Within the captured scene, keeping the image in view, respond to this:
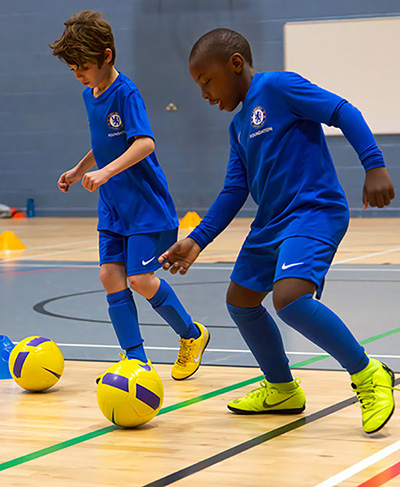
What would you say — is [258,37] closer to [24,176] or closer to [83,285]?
[24,176]

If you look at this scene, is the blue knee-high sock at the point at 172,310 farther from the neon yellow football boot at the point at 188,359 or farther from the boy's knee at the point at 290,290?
the boy's knee at the point at 290,290

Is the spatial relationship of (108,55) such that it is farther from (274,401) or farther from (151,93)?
(151,93)

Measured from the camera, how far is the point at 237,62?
297 cm

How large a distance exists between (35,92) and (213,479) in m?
12.6

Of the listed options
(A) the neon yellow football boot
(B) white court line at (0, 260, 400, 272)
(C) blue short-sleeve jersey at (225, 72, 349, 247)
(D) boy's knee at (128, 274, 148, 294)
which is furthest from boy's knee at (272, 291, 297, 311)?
(B) white court line at (0, 260, 400, 272)

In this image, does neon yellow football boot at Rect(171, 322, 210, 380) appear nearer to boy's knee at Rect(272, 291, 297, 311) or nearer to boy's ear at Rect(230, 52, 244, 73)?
boy's knee at Rect(272, 291, 297, 311)

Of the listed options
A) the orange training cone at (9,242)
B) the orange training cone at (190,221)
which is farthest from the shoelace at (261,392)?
the orange training cone at (190,221)

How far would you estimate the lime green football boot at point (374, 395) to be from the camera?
274cm

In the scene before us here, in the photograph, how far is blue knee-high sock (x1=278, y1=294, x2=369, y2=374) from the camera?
2.75 m

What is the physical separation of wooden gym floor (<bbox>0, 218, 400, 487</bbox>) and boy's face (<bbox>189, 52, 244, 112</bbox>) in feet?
3.61

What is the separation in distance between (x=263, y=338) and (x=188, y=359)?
720 millimetres

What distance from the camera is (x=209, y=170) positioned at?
1347 centimetres

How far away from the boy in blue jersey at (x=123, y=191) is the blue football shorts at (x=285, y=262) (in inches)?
26.9

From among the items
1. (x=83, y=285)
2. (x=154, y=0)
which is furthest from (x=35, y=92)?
(x=83, y=285)
